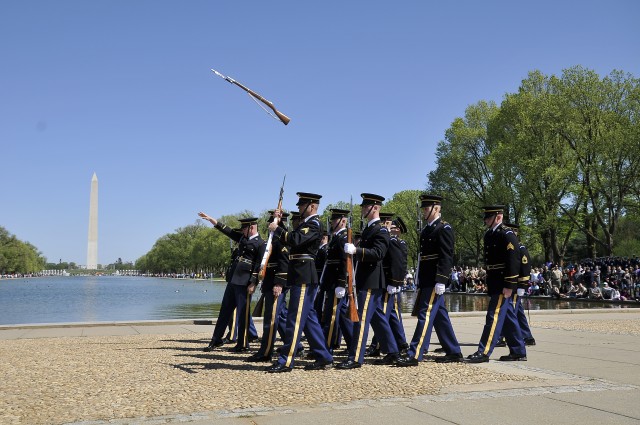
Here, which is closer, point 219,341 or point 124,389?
point 124,389

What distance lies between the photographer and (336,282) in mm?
9641

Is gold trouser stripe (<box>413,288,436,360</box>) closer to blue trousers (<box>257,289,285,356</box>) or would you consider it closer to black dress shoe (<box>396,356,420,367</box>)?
black dress shoe (<box>396,356,420,367</box>)

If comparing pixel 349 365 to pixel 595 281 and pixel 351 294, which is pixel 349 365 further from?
pixel 595 281

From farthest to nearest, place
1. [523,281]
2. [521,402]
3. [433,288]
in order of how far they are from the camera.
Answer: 1. [523,281]
2. [433,288]
3. [521,402]

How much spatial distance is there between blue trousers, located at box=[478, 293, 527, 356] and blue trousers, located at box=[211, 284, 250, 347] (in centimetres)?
381

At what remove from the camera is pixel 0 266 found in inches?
4788

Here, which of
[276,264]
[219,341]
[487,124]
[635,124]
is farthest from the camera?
[487,124]

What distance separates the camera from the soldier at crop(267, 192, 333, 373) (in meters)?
8.35

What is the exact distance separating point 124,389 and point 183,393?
740 mm

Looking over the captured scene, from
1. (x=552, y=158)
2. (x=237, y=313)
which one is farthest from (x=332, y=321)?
(x=552, y=158)

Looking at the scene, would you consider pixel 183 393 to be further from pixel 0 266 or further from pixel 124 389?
pixel 0 266

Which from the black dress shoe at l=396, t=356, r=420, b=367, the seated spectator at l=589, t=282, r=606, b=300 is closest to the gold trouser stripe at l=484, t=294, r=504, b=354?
the black dress shoe at l=396, t=356, r=420, b=367

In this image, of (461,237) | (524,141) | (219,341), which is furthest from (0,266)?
(219,341)

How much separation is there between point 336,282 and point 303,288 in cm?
120
